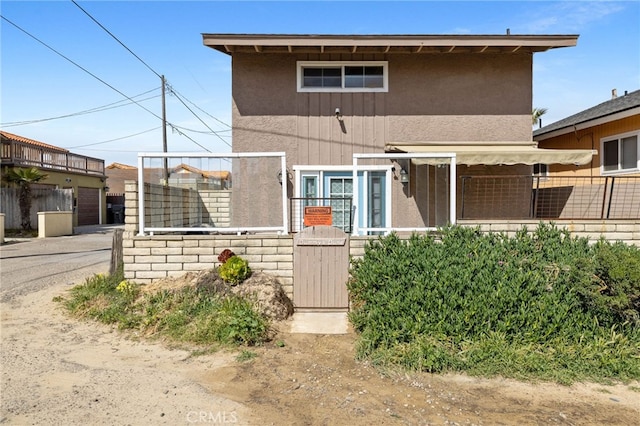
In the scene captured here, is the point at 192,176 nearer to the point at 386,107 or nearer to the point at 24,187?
the point at 386,107

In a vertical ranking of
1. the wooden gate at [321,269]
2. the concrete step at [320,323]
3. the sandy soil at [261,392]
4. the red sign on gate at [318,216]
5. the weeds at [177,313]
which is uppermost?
the red sign on gate at [318,216]

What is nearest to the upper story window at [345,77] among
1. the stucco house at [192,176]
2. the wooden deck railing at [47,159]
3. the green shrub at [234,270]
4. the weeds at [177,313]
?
the stucco house at [192,176]

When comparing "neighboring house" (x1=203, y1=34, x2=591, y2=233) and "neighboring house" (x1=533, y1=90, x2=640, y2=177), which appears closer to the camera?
"neighboring house" (x1=203, y1=34, x2=591, y2=233)

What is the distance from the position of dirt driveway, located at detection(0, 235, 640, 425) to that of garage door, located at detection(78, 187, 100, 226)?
22.6 meters

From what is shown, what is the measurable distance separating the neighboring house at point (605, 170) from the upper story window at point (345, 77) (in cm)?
459

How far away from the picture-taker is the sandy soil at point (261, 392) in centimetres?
384

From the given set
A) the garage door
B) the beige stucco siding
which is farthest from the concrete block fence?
the garage door

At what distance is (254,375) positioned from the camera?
15.6 ft

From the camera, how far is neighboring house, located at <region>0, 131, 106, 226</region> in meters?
20.5

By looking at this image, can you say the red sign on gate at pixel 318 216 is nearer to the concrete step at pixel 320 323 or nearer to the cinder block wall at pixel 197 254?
the cinder block wall at pixel 197 254

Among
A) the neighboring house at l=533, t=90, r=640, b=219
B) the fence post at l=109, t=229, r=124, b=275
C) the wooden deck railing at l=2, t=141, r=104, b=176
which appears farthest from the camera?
the wooden deck railing at l=2, t=141, r=104, b=176

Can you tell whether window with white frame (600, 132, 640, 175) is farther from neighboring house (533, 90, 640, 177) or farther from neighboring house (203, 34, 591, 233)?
neighboring house (203, 34, 591, 233)

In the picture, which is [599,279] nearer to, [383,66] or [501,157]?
[501,157]

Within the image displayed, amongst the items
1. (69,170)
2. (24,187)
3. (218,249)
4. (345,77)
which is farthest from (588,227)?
(69,170)
